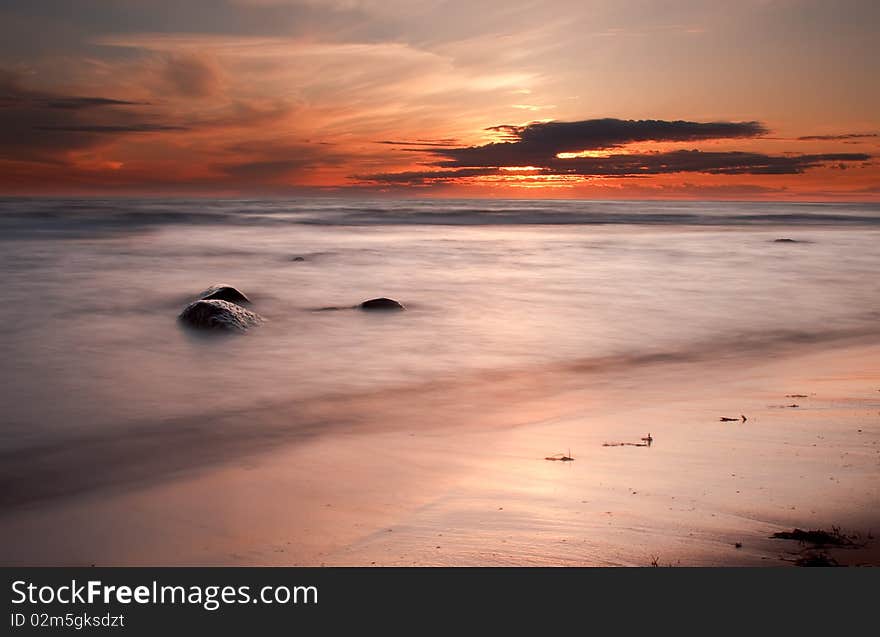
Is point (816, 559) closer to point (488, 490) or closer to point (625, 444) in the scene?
point (488, 490)

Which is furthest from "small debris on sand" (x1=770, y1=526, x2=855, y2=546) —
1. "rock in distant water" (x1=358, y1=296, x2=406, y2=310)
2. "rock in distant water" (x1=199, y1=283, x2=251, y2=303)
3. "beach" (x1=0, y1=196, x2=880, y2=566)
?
"rock in distant water" (x1=199, y1=283, x2=251, y2=303)

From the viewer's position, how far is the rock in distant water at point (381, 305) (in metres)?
12.1

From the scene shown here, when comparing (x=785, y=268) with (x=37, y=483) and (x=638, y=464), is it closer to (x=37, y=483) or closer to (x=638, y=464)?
(x=638, y=464)

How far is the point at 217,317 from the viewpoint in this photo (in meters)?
9.96

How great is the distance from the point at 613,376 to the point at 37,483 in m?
5.87

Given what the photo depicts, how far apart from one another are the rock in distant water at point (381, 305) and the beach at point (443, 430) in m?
0.42

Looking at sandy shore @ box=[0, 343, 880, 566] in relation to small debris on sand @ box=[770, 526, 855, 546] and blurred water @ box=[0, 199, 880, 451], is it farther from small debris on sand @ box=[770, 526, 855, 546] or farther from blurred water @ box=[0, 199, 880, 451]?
blurred water @ box=[0, 199, 880, 451]

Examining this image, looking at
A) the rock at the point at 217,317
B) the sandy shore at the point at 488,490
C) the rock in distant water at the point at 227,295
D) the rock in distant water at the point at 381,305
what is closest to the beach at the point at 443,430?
the sandy shore at the point at 488,490

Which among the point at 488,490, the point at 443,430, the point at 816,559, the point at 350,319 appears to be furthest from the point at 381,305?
the point at 816,559

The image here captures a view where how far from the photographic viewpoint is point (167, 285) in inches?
617

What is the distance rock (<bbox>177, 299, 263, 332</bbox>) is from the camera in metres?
9.87

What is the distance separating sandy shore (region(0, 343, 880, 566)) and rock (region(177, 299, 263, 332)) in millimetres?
3818

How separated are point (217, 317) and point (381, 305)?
3187 millimetres
